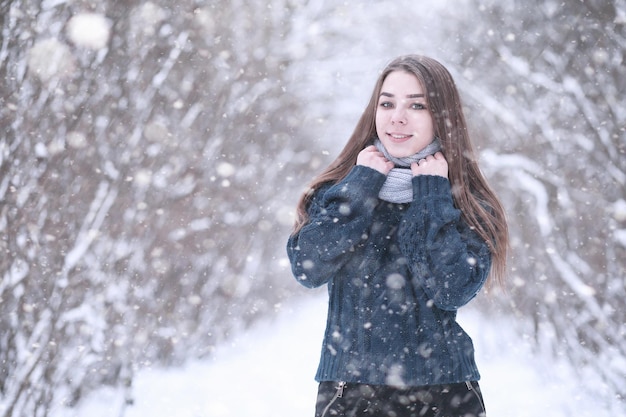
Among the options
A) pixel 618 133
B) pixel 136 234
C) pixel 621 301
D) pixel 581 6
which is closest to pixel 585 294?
pixel 621 301

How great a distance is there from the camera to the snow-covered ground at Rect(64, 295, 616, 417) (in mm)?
4867

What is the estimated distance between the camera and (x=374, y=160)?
2.12m

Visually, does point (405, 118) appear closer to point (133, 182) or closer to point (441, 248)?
point (441, 248)

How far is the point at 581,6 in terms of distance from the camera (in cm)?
535

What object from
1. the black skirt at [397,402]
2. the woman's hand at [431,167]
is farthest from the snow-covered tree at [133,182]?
the woman's hand at [431,167]

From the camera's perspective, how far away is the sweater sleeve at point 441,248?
6.14 ft

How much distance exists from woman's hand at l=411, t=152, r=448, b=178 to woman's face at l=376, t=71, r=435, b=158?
0.07 m

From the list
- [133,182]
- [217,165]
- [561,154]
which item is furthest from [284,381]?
[561,154]

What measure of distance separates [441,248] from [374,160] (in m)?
0.40

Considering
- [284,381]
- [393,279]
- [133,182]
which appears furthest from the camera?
[284,381]

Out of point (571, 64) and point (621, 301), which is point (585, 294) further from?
point (571, 64)

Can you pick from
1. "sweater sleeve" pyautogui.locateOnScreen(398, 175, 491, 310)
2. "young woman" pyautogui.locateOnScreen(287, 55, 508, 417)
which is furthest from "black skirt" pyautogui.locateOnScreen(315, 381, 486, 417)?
"sweater sleeve" pyautogui.locateOnScreen(398, 175, 491, 310)

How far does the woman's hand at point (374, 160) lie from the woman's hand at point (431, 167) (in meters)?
0.09

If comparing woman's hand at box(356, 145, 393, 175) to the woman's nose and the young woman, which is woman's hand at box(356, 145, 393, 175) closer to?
the young woman
